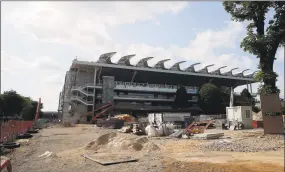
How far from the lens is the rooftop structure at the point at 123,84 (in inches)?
2827

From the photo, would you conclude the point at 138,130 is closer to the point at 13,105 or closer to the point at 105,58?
the point at 13,105

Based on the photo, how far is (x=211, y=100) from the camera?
220 feet

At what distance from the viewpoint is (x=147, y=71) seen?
79.3m

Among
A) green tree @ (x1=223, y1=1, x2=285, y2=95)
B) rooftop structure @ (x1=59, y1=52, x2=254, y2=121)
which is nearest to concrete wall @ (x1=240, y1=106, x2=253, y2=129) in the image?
green tree @ (x1=223, y1=1, x2=285, y2=95)

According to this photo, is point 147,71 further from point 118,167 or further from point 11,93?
point 118,167

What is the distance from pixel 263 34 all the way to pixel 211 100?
48.1m

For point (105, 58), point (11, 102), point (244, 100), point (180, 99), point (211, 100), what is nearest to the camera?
point (11, 102)

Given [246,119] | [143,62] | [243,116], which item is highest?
[143,62]

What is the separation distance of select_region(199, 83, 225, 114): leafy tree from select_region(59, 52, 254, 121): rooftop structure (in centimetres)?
1423

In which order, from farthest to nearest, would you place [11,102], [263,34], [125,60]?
[125,60] → [11,102] → [263,34]

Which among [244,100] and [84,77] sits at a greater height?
[84,77]

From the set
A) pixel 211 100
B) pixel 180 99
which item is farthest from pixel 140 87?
pixel 211 100

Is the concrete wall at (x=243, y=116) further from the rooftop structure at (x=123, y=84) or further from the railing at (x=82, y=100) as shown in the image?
the railing at (x=82, y=100)

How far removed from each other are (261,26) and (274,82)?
496 centimetres
